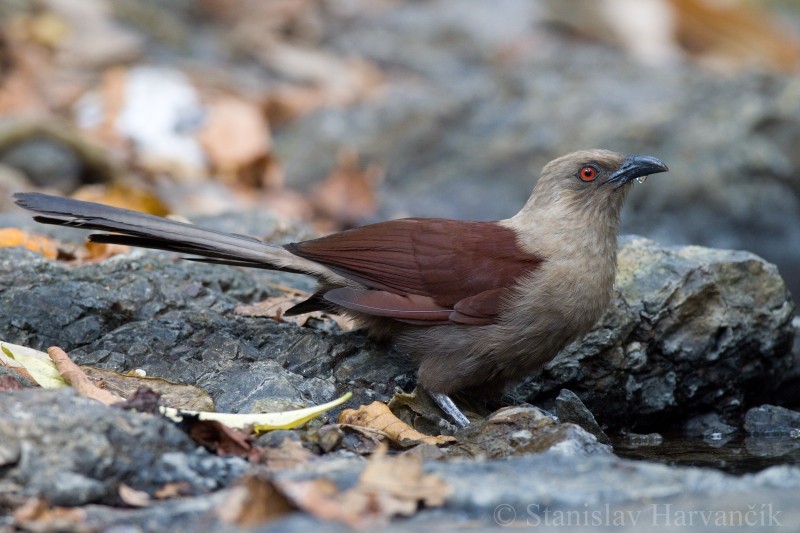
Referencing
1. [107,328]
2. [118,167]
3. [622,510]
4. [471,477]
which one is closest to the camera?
[622,510]

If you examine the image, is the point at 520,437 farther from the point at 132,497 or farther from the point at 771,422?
the point at 771,422

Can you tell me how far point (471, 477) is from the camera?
8.98 feet

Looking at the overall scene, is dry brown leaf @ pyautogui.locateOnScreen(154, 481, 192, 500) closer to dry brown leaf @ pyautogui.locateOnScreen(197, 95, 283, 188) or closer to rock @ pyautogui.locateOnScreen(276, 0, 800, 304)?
rock @ pyautogui.locateOnScreen(276, 0, 800, 304)

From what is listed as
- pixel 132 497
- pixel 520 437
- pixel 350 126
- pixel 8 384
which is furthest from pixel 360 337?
pixel 350 126

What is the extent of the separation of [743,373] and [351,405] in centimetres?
200

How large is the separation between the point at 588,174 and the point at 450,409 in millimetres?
1305

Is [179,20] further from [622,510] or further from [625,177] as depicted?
[622,510]

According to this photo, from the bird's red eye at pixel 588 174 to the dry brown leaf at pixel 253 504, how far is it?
2657mm

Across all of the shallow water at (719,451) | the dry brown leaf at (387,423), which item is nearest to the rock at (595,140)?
the shallow water at (719,451)

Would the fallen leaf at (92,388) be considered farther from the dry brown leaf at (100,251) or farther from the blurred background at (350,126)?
the blurred background at (350,126)

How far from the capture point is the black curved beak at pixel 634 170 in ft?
15.4

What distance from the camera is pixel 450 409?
420 cm

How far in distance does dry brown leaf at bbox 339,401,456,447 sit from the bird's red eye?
1.56m

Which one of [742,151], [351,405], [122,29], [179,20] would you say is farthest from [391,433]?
[179,20]
